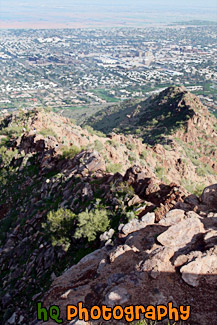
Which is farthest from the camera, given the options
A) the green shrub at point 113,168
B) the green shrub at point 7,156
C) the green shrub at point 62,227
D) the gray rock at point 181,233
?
the green shrub at point 7,156

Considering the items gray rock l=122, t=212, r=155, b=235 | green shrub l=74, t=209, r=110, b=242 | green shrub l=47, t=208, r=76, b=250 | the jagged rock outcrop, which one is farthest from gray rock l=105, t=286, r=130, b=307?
green shrub l=47, t=208, r=76, b=250

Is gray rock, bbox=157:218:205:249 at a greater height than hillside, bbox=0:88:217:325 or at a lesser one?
greater

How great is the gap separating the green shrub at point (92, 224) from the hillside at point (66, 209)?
0.18 ft

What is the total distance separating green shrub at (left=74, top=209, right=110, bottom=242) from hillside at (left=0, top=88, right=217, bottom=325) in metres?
0.05

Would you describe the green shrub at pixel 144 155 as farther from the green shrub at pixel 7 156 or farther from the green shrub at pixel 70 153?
the green shrub at pixel 7 156

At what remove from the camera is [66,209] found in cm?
1819

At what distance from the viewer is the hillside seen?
1462cm

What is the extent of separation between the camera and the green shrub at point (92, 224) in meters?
15.6

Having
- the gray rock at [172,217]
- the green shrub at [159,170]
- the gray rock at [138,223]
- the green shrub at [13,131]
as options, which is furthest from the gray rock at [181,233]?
the green shrub at [13,131]

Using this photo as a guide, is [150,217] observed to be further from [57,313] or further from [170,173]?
[170,173]

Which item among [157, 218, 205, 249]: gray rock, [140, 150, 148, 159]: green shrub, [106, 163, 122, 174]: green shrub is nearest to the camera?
[157, 218, 205, 249]: gray rock

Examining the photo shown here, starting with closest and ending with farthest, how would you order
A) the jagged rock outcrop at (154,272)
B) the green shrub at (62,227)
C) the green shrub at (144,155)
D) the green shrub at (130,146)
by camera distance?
1. the jagged rock outcrop at (154,272)
2. the green shrub at (62,227)
3. the green shrub at (144,155)
4. the green shrub at (130,146)

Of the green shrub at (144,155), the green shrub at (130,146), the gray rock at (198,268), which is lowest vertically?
the green shrub at (144,155)

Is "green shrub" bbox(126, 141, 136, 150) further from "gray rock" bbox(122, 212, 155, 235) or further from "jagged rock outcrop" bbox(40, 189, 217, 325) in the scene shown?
"jagged rock outcrop" bbox(40, 189, 217, 325)
